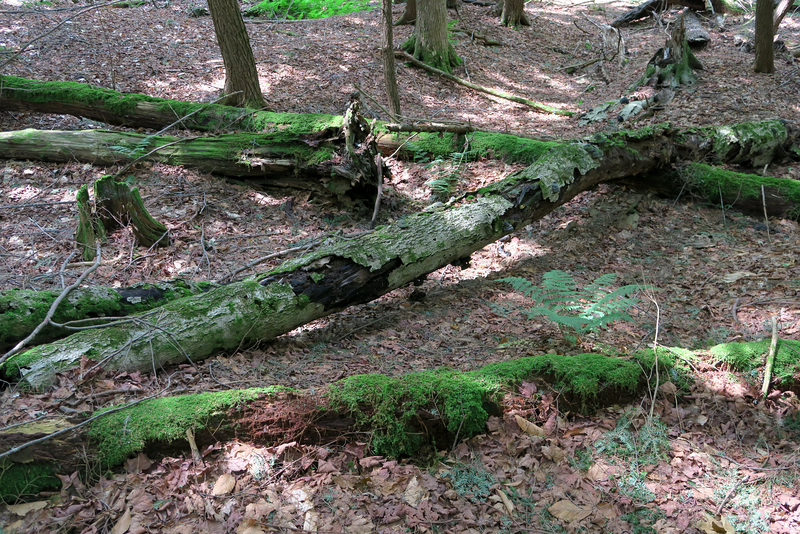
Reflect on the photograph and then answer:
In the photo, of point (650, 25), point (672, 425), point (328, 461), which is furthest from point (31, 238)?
point (650, 25)

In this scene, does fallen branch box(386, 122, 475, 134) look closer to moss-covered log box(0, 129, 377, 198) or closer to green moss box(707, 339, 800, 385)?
moss-covered log box(0, 129, 377, 198)

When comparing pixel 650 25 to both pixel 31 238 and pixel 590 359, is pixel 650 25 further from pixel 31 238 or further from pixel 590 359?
pixel 31 238

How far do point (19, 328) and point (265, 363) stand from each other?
73.8 inches

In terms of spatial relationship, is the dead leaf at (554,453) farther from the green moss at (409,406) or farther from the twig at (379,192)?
the twig at (379,192)

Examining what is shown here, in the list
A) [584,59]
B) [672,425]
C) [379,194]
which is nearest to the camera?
[672,425]

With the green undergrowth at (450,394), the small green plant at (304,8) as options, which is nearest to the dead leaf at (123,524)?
the green undergrowth at (450,394)

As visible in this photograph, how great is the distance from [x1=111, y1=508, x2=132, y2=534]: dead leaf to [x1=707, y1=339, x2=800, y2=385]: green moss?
389 cm

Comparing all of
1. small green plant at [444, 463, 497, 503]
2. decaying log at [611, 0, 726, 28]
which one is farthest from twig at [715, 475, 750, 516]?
decaying log at [611, 0, 726, 28]

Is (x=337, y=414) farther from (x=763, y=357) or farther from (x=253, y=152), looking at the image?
(x=253, y=152)

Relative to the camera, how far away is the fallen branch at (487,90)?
10.6 m

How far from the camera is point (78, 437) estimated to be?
109 inches

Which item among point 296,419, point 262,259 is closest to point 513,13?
point 262,259

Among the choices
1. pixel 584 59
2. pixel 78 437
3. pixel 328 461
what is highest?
pixel 584 59

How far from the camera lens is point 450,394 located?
317 cm
